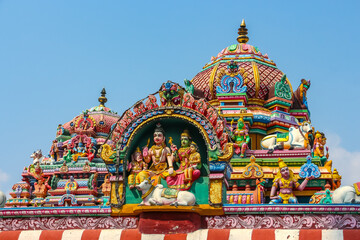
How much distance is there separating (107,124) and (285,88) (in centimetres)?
1190

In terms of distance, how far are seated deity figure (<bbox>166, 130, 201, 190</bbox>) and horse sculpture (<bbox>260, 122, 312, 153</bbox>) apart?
8.39m

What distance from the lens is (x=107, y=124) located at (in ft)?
132

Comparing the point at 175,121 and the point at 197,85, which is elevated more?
the point at 197,85

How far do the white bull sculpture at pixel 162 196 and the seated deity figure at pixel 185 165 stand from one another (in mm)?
469

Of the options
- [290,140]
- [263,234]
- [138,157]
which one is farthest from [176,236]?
[290,140]

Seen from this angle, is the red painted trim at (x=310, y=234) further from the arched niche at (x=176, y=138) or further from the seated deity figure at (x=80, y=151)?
the seated deity figure at (x=80, y=151)

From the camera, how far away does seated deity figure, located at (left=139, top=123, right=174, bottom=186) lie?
17933mm

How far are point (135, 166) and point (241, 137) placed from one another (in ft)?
32.8

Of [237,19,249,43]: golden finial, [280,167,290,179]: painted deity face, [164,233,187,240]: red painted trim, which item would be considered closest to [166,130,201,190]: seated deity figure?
[164,233,187,240]: red painted trim

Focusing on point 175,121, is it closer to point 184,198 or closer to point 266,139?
point 184,198

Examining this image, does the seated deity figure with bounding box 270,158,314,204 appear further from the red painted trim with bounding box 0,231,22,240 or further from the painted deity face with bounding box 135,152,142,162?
the red painted trim with bounding box 0,231,22,240

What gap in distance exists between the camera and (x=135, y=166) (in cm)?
1806

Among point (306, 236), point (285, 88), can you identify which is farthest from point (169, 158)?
point (285, 88)

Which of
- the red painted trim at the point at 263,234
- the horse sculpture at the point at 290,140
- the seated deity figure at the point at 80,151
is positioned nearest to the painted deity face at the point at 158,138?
the red painted trim at the point at 263,234
